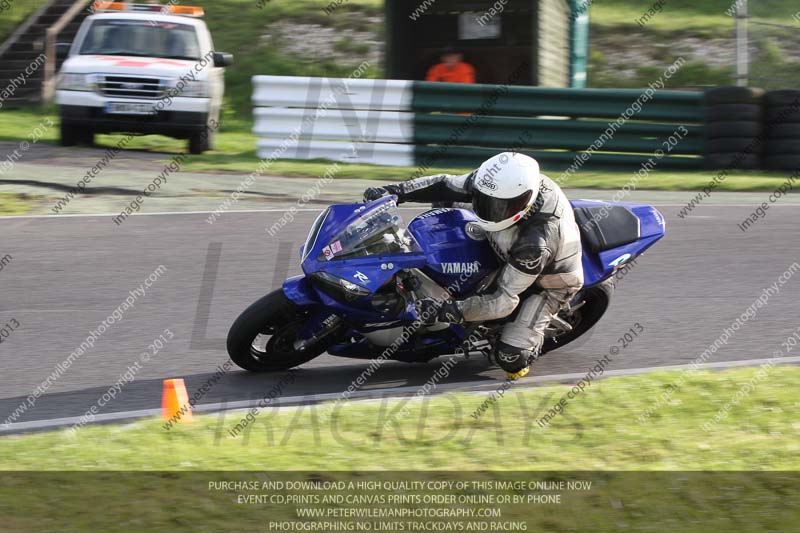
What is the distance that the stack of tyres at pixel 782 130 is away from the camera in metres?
14.1

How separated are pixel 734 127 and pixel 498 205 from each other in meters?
8.90

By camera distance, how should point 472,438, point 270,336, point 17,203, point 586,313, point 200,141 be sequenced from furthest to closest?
point 200,141 → point 17,203 → point 586,313 → point 270,336 → point 472,438

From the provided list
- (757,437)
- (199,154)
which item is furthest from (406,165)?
(757,437)

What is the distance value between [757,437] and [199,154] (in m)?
11.3

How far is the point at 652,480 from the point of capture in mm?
4941

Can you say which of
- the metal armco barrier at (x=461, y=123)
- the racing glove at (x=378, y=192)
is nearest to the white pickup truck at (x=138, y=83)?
the metal armco barrier at (x=461, y=123)

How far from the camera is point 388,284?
6.48 metres

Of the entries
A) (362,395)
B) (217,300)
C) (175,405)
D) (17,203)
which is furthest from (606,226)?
(17,203)

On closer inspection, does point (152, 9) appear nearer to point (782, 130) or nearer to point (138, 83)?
point (138, 83)

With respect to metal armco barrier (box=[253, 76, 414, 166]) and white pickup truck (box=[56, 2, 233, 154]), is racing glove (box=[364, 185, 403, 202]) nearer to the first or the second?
metal armco barrier (box=[253, 76, 414, 166])

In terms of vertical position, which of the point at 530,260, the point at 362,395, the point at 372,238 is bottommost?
the point at 362,395

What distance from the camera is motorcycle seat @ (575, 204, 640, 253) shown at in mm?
7074

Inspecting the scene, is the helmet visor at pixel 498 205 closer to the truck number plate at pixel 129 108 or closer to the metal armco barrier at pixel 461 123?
the metal armco barrier at pixel 461 123

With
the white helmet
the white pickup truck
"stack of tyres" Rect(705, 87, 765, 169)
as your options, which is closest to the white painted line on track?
the white helmet
